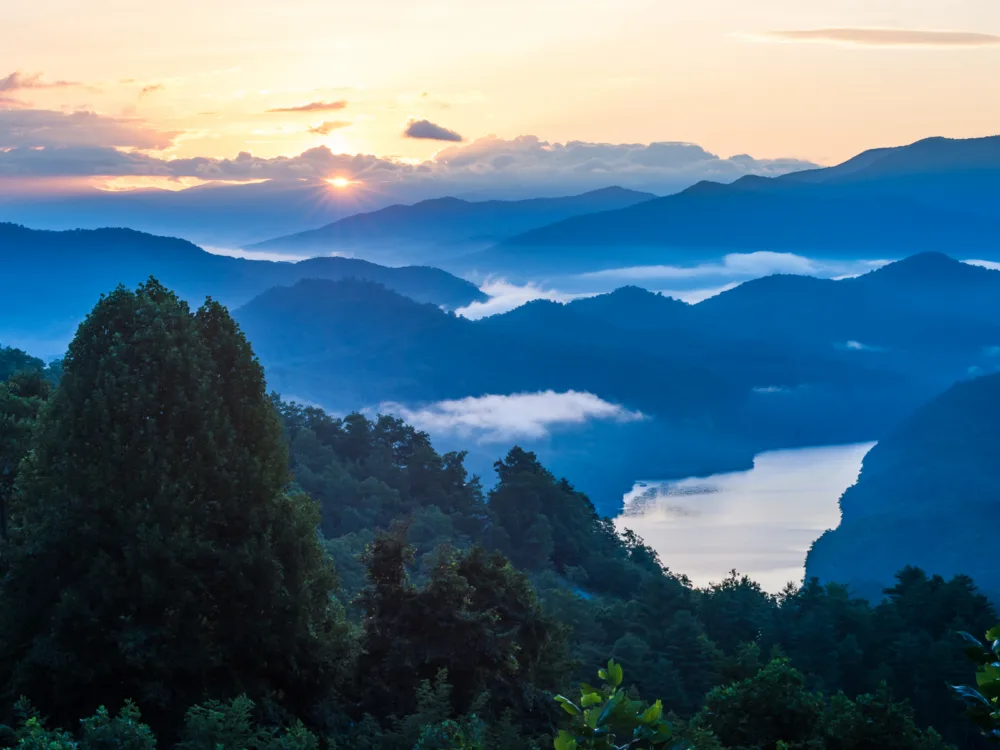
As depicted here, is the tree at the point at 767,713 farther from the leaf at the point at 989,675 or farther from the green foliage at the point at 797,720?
the leaf at the point at 989,675

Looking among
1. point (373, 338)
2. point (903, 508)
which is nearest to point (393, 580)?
point (903, 508)

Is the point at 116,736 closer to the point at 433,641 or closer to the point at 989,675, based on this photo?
the point at 433,641

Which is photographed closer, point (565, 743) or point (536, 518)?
point (565, 743)

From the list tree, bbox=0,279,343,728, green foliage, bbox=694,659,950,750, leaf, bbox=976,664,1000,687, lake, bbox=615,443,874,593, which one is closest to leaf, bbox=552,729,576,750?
leaf, bbox=976,664,1000,687

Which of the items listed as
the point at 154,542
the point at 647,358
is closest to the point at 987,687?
the point at 154,542

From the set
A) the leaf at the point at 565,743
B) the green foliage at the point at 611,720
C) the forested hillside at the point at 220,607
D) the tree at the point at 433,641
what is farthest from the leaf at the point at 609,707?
the tree at the point at 433,641

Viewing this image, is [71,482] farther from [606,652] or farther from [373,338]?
[373,338]
